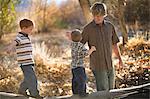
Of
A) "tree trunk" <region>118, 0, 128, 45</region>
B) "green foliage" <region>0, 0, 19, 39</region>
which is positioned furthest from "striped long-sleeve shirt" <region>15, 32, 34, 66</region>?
"tree trunk" <region>118, 0, 128, 45</region>

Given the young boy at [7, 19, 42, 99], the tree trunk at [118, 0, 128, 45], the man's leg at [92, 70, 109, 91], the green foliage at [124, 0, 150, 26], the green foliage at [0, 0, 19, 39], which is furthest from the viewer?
the green foliage at [124, 0, 150, 26]

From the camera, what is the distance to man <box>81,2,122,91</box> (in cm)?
291

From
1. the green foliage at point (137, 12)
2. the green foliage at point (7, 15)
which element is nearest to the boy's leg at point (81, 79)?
the green foliage at point (7, 15)

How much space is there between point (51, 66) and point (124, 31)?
6.72 feet

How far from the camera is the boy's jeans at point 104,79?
2.94 metres

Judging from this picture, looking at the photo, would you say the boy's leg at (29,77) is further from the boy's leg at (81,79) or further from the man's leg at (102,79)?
the man's leg at (102,79)

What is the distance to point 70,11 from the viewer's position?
31.0 feet

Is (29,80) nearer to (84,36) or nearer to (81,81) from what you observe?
(81,81)

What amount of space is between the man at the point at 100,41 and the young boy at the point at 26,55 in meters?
0.44

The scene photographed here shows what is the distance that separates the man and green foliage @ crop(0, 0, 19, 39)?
8.40 ft

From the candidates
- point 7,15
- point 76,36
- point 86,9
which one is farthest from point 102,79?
point 7,15

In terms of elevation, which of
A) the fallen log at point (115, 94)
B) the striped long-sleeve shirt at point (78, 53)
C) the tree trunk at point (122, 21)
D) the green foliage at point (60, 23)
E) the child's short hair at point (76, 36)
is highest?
the green foliage at point (60, 23)

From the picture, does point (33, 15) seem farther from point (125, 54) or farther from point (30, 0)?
point (125, 54)

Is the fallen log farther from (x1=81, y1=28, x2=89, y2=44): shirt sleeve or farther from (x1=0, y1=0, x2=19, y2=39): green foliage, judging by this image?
(x1=0, y1=0, x2=19, y2=39): green foliage
